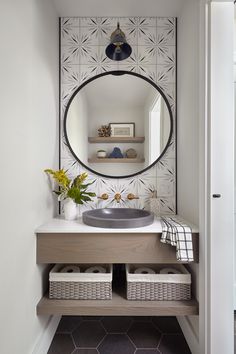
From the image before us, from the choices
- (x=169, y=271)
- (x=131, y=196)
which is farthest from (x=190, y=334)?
(x=131, y=196)

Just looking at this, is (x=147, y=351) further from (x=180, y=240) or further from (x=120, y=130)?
(x=120, y=130)

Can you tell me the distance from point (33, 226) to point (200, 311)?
3.59 feet

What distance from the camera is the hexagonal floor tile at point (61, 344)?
141 cm

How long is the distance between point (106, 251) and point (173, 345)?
841mm

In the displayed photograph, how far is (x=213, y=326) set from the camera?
3.96 feet

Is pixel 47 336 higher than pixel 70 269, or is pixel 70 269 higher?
pixel 70 269

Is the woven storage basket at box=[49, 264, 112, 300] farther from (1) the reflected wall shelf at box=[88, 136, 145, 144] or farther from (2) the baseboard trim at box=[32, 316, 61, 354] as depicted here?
(1) the reflected wall shelf at box=[88, 136, 145, 144]

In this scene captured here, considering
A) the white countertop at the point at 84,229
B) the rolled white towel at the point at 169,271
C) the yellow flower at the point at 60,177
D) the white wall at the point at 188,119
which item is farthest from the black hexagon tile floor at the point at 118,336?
the yellow flower at the point at 60,177

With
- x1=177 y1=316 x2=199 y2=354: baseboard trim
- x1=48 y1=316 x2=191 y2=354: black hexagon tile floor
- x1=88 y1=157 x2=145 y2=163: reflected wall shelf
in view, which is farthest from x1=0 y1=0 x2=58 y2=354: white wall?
x1=177 y1=316 x2=199 y2=354: baseboard trim

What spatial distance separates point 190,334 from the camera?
144 cm

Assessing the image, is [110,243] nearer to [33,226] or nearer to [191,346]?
[33,226]

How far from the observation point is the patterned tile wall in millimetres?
1800

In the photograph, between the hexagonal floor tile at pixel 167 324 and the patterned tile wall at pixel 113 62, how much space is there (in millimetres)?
840

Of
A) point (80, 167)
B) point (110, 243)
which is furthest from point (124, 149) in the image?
point (110, 243)
